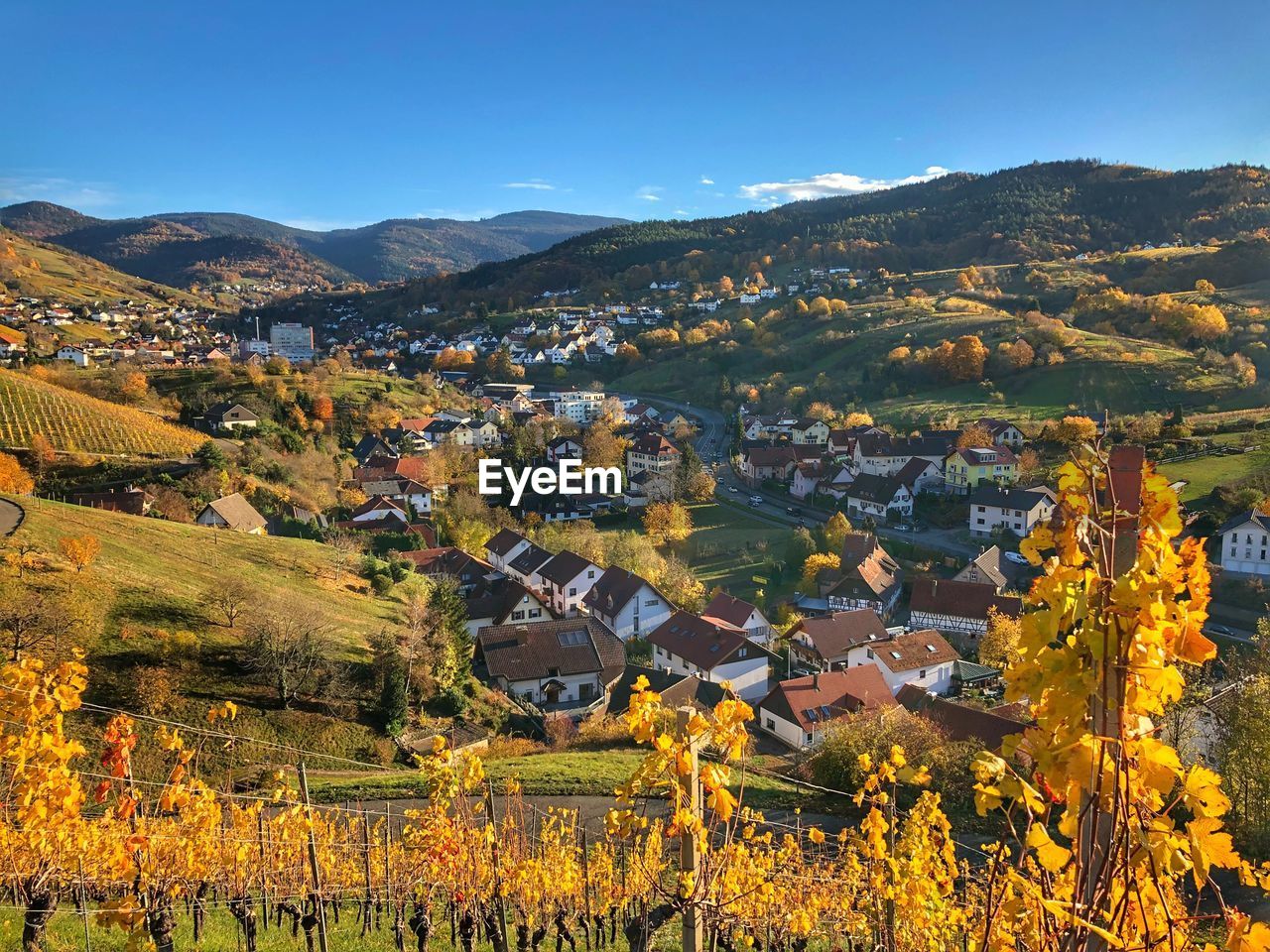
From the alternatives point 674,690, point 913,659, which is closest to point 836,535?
point 913,659

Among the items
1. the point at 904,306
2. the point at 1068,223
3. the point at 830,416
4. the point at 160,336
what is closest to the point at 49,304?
the point at 160,336

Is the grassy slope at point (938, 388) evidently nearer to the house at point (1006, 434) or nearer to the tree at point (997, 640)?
the house at point (1006, 434)

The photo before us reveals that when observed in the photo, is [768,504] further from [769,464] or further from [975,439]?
[975,439]

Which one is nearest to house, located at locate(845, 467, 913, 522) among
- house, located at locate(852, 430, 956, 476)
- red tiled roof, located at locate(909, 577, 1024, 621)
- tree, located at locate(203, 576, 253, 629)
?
house, located at locate(852, 430, 956, 476)

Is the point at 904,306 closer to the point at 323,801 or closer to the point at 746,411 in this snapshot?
the point at 746,411

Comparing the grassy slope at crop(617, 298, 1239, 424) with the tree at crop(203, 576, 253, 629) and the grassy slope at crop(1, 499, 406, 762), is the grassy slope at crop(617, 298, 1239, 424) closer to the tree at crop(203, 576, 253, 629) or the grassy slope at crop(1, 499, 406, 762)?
the grassy slope at crop(1, 499, 406, 762)
